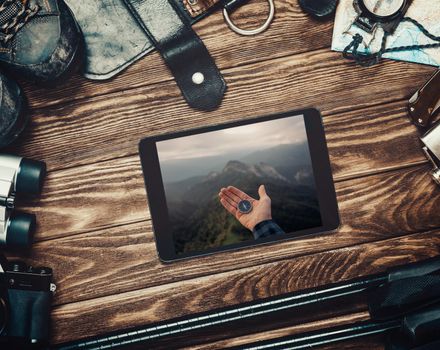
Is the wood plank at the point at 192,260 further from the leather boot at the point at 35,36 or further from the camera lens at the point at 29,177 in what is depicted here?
the leather boot at the point at 35,36

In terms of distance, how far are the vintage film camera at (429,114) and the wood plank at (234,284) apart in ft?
0.98

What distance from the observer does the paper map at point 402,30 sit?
141cm

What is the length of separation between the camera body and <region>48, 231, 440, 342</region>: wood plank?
10cm

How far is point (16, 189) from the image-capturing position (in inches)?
53.2

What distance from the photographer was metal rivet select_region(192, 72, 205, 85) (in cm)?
139

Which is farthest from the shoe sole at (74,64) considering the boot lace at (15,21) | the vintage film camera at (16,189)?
the vintage film camera at (16,189)

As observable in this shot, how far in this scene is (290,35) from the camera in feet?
4.65

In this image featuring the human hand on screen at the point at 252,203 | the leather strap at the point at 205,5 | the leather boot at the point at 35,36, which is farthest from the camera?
the human hand on screen at the point at 252,203

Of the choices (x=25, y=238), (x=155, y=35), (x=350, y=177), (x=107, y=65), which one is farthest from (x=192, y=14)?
(x=25, y=238)

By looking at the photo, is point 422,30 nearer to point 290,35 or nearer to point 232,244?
point 290,35

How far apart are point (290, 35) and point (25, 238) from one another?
121 cm

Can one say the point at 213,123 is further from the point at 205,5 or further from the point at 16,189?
the point at 16,189

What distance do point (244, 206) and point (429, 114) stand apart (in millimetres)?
770

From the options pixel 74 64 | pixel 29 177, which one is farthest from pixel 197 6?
pixel 29 177
